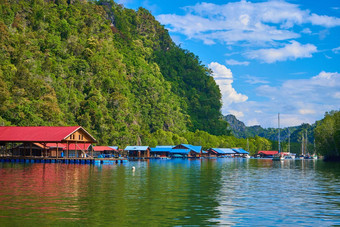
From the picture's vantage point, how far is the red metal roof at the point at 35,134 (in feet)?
285

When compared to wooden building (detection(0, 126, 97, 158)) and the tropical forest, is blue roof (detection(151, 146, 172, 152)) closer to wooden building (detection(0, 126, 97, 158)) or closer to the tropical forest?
the tropical forest

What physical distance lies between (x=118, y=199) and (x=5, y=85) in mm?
100233

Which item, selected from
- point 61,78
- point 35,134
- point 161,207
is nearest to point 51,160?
point 35,134

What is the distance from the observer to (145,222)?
20594 mm

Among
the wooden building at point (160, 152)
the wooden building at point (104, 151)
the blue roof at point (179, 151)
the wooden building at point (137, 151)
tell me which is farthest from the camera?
the blue roof at point (179, 151)

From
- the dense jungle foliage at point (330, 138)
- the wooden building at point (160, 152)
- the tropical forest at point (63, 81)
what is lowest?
the wooden building at point (160, 152)

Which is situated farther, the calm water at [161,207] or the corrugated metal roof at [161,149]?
the corrugated metal roof at [161,149]

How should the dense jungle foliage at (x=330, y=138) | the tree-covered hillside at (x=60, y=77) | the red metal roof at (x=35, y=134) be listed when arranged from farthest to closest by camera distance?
the dense jungle foliage at (x=330, y=138) → the tree-covered hillside at (x=60, y=77) → the red metal roof at (x=35, y=134)

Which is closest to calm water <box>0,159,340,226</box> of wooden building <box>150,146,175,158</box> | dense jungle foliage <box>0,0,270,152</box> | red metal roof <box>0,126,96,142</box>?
red metal roof <box>0,126,96,142</box>

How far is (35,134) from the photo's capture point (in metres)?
89.9

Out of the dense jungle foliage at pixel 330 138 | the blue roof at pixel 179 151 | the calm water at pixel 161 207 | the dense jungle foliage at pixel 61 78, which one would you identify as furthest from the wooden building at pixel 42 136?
the dense jungle foliage at pixel 330 138

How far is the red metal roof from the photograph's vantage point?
8675 centimetres

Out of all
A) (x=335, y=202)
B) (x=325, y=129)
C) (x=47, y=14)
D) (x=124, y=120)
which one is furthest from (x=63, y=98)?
(x=335, y=202)

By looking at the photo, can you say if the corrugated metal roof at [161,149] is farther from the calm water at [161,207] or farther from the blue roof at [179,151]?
the calm water at [161,207]
